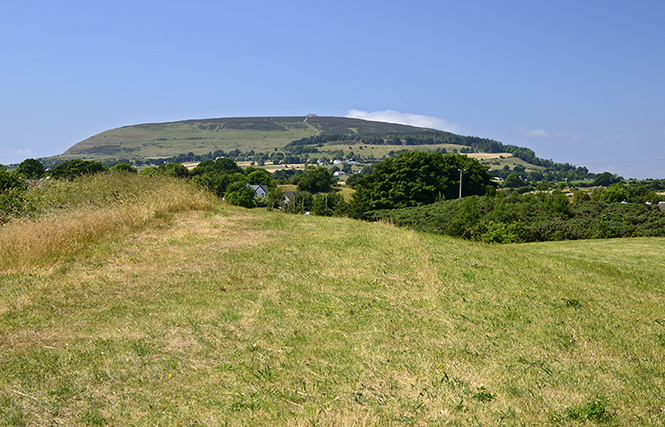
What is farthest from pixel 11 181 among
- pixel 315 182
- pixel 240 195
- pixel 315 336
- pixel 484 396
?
pixel 315 182

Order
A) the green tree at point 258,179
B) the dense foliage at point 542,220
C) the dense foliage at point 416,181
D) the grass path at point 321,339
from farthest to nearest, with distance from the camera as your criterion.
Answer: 1. the green tree at point 258,179
2. the dense foliage at point 416,181
3. the dense foliage at point 542,220
4. the grass path at point 321,339

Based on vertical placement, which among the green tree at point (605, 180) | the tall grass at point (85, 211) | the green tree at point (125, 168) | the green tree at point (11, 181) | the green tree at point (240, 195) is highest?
the green tree at point (605, 180)

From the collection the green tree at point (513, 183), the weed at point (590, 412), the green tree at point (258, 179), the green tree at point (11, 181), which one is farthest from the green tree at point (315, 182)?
the weed at point (590, 412)

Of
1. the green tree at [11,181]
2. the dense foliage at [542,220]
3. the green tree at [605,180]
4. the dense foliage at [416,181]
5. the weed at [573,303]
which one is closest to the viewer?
the weed at [573,303]

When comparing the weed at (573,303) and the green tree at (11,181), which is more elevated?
the green tree at (11,181)

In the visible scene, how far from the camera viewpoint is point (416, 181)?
5572cm

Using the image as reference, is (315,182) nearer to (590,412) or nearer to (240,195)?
(240,195)

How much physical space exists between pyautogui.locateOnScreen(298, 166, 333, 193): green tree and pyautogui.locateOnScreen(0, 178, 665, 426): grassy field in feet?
366

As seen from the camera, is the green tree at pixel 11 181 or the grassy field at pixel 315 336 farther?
the green tree at pixel 11 181

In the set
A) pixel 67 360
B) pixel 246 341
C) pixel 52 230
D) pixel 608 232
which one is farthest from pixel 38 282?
pixel 608 232

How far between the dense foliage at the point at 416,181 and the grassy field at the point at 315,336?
44.6 meters

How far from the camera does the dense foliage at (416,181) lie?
55.3 metres

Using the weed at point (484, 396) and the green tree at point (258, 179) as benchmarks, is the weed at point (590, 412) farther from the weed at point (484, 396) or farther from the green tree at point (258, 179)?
the green tree at point (258, 179)

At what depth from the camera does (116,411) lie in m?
4.14
